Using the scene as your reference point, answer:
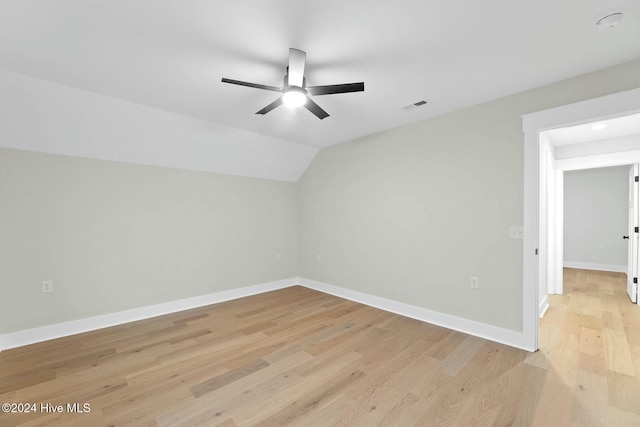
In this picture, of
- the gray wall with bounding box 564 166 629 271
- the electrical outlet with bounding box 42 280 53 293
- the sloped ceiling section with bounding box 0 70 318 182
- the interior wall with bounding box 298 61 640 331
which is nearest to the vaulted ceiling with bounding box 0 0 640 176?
the sloped ceiling section with bounding box 0 70 318 182

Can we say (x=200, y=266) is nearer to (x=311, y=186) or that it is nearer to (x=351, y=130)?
(x=311, y=186)

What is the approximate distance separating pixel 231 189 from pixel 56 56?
2.50m

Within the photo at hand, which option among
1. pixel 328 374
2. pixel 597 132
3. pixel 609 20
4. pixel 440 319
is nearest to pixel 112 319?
pixel 328 374

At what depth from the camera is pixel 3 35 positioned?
1.74 m

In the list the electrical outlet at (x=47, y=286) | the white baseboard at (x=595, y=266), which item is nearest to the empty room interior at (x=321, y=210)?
the electrical outlet at (x=47, y=286)

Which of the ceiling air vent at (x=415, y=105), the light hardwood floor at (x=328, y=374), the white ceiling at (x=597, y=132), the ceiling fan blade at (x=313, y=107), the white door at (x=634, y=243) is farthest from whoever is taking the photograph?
the white door at (x=634, y=243)

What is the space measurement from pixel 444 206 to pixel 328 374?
2.20 m

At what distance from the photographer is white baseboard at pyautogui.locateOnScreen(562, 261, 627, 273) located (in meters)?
5.86

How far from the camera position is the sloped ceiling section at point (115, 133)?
7.97ft

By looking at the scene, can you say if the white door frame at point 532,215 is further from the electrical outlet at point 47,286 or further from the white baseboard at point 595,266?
the white baseboard at point 595,266

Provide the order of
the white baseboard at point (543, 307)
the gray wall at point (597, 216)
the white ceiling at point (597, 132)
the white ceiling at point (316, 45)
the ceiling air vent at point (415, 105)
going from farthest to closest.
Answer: the gray wall at point (597, 216) < the white baseboard at point (543, 307) < the white ceiling at point (597, 132) < the ceiling air vent at point (415, 105) < the white ceiling at point (316, 45)

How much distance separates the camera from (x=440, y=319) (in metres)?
3.16

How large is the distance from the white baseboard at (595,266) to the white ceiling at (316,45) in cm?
613

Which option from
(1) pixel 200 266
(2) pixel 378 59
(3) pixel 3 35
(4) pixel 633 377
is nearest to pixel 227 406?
(1) pixel 200 266
